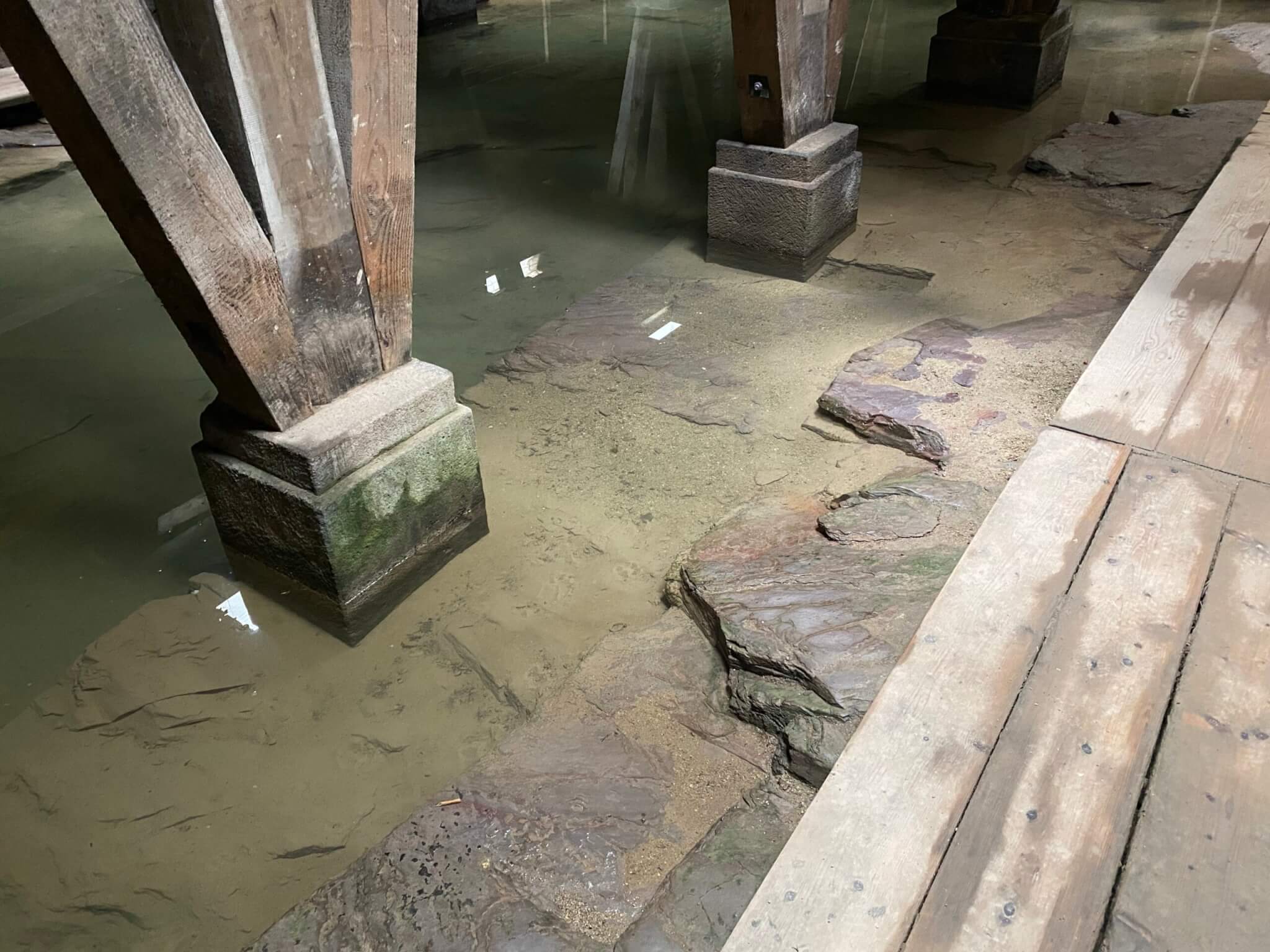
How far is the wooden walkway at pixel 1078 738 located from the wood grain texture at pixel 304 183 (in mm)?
1587

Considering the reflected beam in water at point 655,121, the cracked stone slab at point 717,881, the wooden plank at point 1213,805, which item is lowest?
the reflected beam in water at point 655,121

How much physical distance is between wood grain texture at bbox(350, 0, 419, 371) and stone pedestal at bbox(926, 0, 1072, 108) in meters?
5.40

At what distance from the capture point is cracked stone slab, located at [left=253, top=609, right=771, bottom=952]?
5.41ft

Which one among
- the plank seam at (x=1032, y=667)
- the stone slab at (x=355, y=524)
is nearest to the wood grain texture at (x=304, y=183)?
the stone slab at (x=355, y=524)

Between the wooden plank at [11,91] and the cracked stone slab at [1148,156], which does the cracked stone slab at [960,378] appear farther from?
the wooden plank at [11,91]

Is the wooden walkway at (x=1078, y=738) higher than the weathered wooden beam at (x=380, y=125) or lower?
lower

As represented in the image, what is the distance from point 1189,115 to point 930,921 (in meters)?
6.25

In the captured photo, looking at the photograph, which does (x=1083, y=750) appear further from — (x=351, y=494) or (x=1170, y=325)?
(x=351, y=494)

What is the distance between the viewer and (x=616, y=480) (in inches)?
118

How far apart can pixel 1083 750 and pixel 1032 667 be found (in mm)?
146

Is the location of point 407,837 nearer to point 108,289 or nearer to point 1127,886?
point 1127,886

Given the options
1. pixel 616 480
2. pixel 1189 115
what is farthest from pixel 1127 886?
pixel 1189 115

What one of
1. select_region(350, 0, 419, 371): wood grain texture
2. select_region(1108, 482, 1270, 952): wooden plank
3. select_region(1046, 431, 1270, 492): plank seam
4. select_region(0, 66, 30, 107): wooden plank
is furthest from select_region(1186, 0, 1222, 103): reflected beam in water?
select_region(0, 66, 30, 107): wooden plank

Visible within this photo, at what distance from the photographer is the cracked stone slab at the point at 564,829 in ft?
5.41
